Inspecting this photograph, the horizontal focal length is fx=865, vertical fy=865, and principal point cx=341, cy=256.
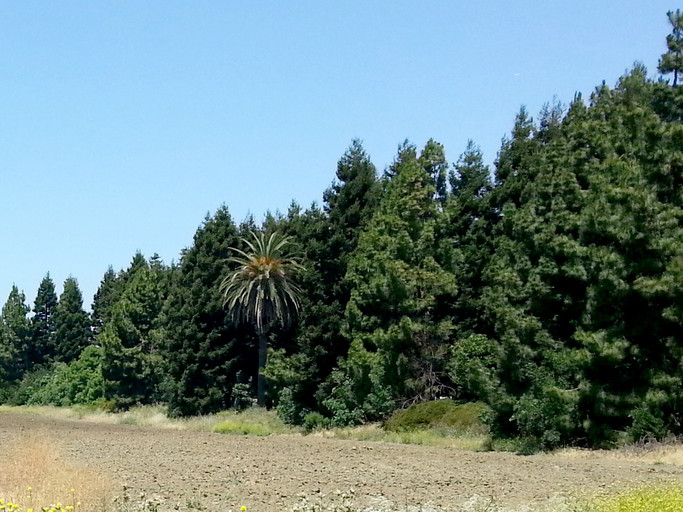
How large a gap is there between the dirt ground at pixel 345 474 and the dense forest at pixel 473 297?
456 cm

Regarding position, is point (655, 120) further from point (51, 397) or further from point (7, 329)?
point (7, 329)

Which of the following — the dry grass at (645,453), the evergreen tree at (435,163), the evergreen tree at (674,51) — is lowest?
the dry grass at (645,453)

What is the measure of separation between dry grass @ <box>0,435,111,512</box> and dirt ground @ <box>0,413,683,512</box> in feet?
1.93

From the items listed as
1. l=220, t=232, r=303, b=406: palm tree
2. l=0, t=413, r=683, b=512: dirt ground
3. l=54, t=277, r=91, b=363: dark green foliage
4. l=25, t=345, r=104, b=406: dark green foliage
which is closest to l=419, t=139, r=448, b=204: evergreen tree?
l=220, t=232, r=303, b=406: palm tree

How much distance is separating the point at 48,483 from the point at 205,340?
49909mm

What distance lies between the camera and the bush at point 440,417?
41219 millimetres

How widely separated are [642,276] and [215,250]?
147 feet

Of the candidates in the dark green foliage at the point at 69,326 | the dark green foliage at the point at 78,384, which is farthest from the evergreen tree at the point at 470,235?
the dark green foliage at the point at 69,326

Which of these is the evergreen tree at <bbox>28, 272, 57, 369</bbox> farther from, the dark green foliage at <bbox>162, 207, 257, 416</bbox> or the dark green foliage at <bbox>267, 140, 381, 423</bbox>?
the dark green foliage at <bbox>267, 140, 381, 423</bbox>

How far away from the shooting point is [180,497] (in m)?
17.9

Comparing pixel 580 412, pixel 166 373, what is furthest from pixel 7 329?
pixel 580 412

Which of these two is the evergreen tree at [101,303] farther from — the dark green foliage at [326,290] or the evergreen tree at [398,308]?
the evergreen tree at [398,308]

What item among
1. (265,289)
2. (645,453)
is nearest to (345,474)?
(645,453)

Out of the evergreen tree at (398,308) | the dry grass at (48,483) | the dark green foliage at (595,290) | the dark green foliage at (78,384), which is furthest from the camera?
the dark green foliage at (78,384)
